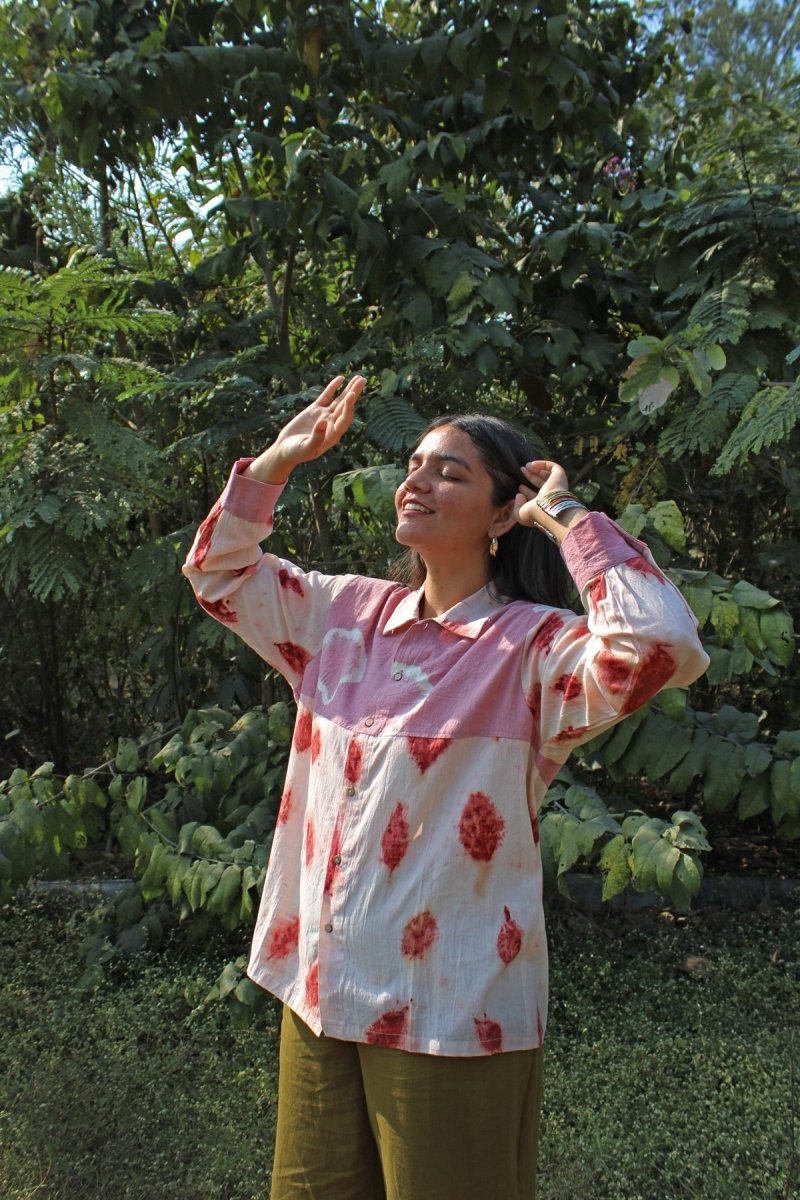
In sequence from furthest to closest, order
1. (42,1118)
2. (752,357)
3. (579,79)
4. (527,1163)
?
(579,79) → (752,357) → (42,1118) → (527,1163)

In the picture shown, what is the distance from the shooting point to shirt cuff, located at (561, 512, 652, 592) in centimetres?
160

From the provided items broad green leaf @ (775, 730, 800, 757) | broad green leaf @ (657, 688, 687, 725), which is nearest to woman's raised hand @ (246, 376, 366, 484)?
broad green leaf @ (657, 688, 687, 725)

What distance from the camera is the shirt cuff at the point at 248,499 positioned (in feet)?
6.22

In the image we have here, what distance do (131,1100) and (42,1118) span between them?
0.71ft

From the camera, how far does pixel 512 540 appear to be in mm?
1894

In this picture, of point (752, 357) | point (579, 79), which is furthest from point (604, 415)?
point (579, 79)

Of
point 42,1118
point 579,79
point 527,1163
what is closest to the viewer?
point 527,1163

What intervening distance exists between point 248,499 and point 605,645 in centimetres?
66

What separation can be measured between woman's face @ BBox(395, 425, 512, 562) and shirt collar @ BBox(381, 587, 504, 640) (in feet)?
0.25

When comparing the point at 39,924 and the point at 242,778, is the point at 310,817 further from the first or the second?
the point at 39,924

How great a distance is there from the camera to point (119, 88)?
143 inches

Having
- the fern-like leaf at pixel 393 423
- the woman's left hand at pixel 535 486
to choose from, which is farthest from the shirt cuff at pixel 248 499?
the fern-like leaf at pixel 393 423

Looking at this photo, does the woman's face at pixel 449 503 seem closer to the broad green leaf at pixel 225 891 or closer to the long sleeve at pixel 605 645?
the long sleeve at pixel 605 645

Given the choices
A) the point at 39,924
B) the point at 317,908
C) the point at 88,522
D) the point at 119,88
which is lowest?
the point at 39,924
